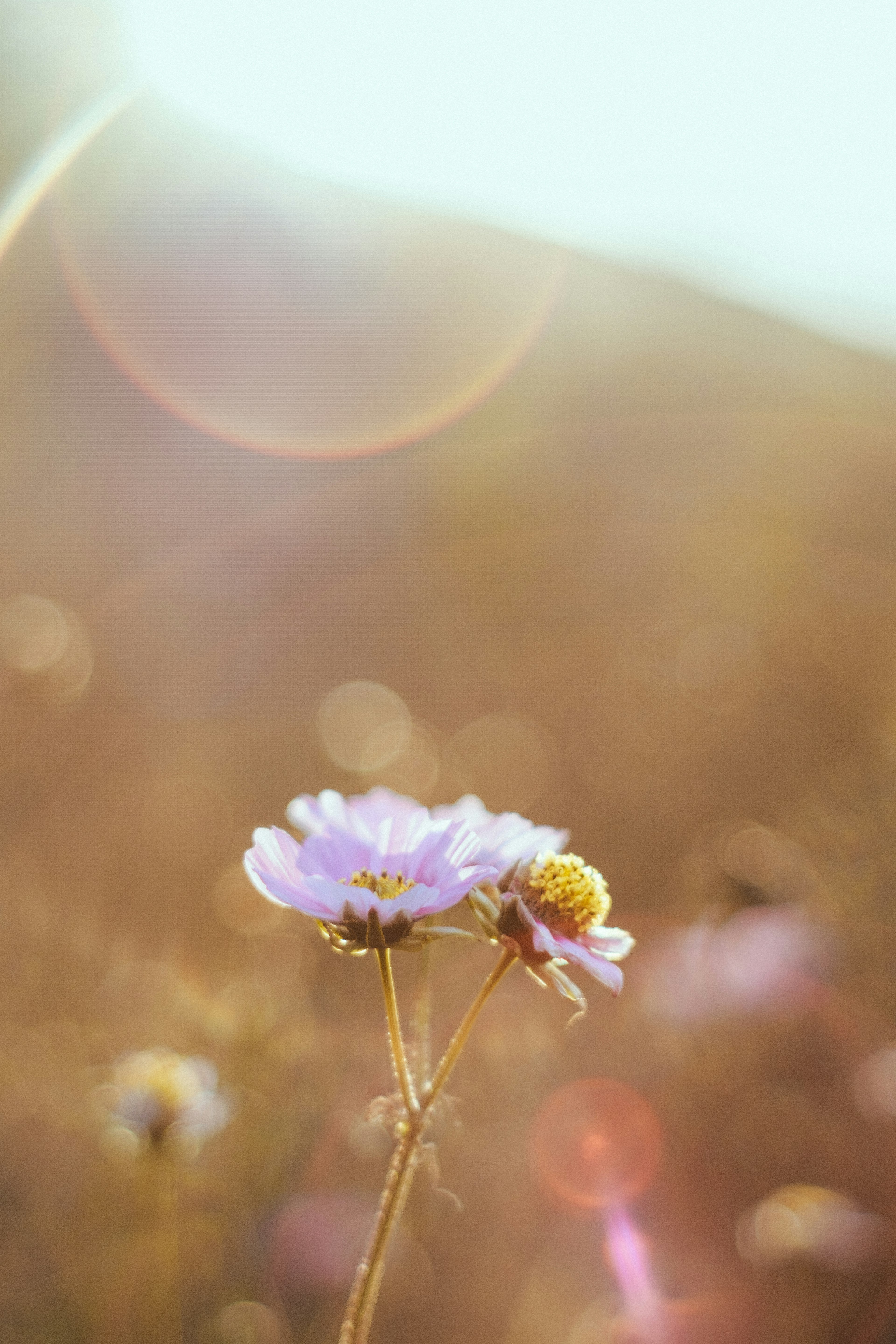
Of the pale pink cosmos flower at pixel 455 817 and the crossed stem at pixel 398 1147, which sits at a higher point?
the pale pink cosmos flower at pixel 455 817

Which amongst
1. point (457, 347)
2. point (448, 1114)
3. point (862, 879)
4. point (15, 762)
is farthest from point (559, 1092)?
point (457, 347)

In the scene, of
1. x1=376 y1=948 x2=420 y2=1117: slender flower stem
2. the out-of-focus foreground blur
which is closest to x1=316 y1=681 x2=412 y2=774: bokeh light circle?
the out-of-focus foreground blur

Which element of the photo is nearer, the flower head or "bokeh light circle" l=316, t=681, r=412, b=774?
the flower head

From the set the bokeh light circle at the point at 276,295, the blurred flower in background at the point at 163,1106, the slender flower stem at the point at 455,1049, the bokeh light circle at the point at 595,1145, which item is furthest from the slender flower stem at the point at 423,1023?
the bokeh light circle at the point at 276,295

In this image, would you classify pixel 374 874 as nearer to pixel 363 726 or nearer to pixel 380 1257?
pixel 380 1257

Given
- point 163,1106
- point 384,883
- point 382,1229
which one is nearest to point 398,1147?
point 382,1229

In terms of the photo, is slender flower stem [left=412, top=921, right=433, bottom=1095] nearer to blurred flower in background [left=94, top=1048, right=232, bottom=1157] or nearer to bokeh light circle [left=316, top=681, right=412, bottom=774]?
blurred flower in background [left=94, top=1048, right=232, bottom=1157]

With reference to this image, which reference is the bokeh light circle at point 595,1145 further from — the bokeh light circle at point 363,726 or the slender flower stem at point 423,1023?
the bokeh light circle at point 363,726
